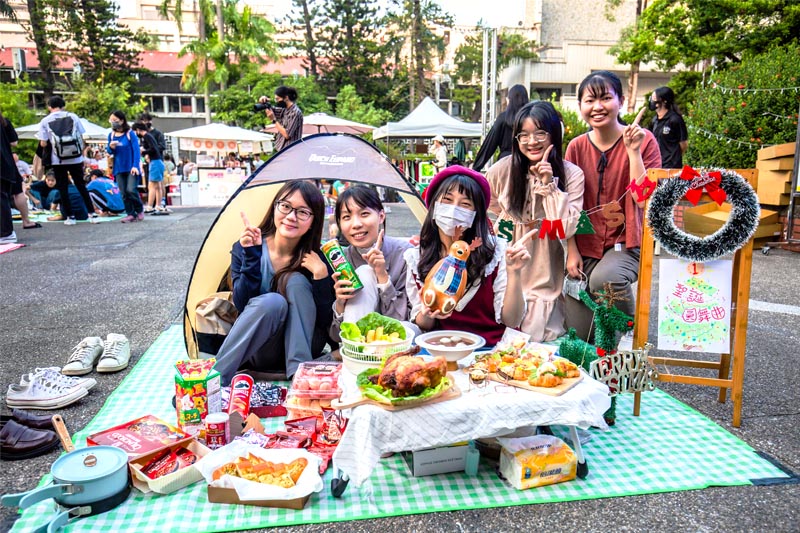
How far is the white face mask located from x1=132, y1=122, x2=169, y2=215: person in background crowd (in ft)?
32.9

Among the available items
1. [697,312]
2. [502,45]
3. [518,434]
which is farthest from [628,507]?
[502,45]

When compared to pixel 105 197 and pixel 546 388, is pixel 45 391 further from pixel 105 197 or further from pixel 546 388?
pixel 105 197

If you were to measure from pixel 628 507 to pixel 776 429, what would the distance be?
1259 millimetres

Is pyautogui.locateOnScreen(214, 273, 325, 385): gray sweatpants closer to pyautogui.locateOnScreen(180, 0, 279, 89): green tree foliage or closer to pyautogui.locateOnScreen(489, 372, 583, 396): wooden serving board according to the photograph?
pyautogui.locateOnScreen(489, 372, 583, 396): wooden serving board

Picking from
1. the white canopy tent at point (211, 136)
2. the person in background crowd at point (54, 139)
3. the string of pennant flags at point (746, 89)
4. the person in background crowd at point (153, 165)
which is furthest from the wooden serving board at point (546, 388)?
the white canopy tent at point (211, 136)

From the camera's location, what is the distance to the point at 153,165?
1158cm

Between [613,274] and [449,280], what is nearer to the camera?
[449,280]

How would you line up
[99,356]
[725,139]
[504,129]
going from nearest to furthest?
[99,356] → [504,129] → [725,139]

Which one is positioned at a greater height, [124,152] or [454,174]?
[124,152]

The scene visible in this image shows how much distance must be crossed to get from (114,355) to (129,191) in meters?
8.39

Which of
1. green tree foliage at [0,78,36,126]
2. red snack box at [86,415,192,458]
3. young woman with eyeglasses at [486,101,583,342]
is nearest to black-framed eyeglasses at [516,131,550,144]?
young woman with eyeglasses at [486,101,583,342]

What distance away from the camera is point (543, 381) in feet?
7.60

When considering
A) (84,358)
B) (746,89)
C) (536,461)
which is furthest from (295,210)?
(746,89)

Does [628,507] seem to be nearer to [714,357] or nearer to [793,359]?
[714,357]
